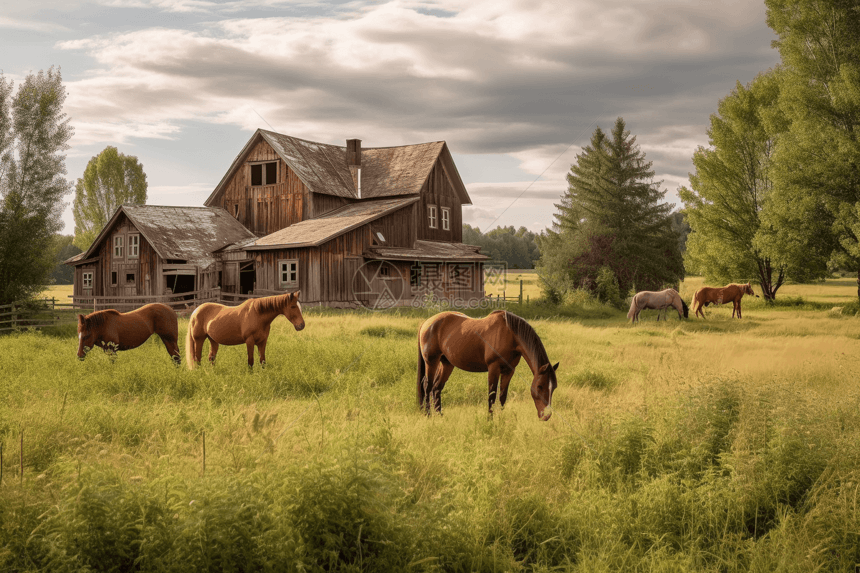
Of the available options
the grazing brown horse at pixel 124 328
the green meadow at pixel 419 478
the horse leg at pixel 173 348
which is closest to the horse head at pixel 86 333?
the grazing brown horse at pixel 124 328

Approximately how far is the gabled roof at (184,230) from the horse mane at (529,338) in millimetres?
24620

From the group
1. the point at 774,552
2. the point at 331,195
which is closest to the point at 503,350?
the point at 774,552

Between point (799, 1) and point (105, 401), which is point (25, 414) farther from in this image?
point (799, 1)

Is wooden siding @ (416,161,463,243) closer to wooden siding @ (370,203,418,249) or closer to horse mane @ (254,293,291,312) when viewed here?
wooden siding @ (370,203,418,249)

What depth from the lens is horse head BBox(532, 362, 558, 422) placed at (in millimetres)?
7004

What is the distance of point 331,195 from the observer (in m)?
33.4

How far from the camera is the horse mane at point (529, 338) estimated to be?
7.09 m

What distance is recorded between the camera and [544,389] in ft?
23.2

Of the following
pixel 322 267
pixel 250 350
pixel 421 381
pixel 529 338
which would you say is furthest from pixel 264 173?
pixel 529 338

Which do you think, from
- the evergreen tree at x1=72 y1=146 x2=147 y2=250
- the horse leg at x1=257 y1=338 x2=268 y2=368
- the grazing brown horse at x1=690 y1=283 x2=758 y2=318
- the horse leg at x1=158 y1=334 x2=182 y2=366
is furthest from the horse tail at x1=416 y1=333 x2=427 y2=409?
the evergreen tree at x1=72 y1=146 x2=147 y2=250

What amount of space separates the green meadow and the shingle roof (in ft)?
59.2

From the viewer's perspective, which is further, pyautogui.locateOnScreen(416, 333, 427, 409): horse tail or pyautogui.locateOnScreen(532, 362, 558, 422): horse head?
pyautogui.locateOnScreen(416, 333, 427, 409): horse tail

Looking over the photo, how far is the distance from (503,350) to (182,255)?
25.1 meters

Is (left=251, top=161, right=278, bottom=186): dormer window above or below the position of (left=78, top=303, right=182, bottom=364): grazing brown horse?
above
